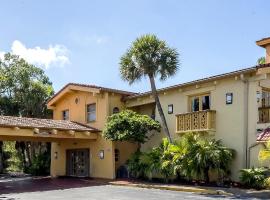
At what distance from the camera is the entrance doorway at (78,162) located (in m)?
27.6

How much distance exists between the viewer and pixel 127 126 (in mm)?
23000

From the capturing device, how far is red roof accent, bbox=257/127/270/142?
692 inches

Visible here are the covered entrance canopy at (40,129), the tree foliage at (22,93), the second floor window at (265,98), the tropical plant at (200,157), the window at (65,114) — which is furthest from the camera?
the tree foliage at (22,93)

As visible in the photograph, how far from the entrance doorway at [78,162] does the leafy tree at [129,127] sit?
4792mm

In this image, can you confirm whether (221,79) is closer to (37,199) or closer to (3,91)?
(37,199)

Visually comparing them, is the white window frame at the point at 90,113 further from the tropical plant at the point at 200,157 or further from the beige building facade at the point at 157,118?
the tropical plant at the point at 200,157

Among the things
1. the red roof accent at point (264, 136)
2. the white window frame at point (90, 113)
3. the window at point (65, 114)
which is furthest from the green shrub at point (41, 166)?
the red roof accent at point (264, 136)

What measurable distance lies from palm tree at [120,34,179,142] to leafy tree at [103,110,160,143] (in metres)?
0.97

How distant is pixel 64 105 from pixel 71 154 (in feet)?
12.2

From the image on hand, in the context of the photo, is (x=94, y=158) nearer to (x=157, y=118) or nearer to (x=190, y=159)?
(x=157, y=118)

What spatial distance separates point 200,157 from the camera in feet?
61.4

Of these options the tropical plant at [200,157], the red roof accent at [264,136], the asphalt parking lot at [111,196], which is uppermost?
the red roof accent at [264,136]

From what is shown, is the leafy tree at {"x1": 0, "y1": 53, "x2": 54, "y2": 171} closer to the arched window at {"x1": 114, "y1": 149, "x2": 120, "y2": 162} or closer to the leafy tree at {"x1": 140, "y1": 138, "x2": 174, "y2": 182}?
the arched window at {"x1": 114, "y1": 149, "x2": 120, "y2": 162}

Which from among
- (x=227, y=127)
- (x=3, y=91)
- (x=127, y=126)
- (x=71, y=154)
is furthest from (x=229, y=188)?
(x=3, y=91)
